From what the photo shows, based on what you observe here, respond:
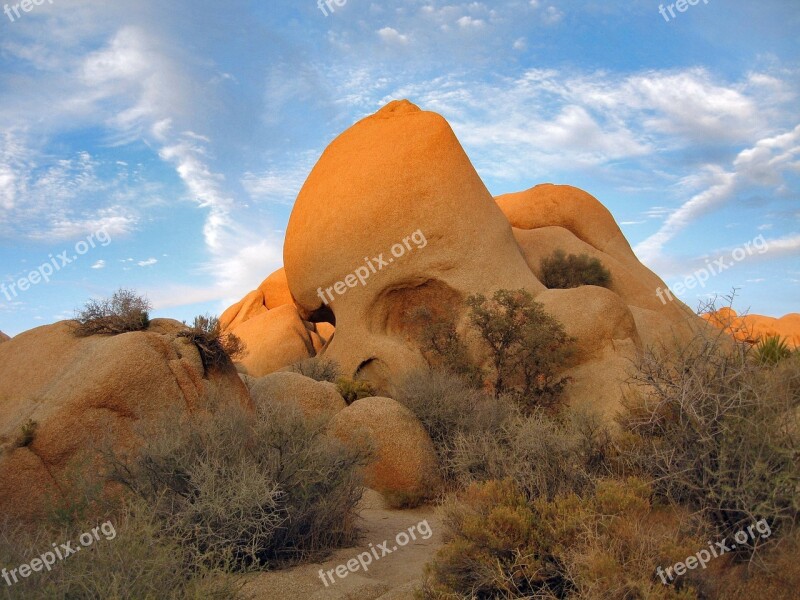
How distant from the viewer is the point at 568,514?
4371 millimetres

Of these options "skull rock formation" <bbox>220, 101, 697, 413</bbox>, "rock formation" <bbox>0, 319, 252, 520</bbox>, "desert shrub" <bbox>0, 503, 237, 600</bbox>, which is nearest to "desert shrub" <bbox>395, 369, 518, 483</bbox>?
"rock formation" <bbox>0, 319, 252, 520</bbox>

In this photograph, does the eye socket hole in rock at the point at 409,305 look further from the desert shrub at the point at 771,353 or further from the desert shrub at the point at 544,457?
the desert shrub at the point at 544,457

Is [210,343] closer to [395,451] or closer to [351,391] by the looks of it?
[395,451]

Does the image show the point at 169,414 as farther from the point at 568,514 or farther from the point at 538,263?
the point at 538,263

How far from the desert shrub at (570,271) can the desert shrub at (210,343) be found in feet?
40.9

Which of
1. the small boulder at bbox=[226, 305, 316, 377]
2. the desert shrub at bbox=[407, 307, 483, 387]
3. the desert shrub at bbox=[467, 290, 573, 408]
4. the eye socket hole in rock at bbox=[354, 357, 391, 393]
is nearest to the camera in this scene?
the desert shrub at bbox=[467, 290, 573, 408]

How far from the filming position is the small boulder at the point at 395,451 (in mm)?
8914

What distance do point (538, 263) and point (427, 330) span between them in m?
6.06

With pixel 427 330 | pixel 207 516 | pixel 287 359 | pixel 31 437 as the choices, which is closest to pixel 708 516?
pixel 207 516

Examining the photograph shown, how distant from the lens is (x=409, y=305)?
55.2ft

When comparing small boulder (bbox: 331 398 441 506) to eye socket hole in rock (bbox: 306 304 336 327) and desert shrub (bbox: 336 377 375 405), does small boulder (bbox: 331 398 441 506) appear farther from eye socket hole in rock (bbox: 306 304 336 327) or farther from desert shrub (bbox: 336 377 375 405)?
eye socket hole in rock (bbox: 306 304 336 327)

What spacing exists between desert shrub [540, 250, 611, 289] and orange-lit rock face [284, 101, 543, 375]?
246 cm

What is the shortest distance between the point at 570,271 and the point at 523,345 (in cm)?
628

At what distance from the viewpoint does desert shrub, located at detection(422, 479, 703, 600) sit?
3785 mm
